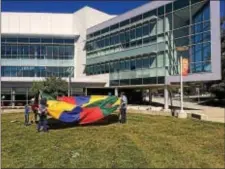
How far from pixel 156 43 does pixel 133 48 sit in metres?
3.88

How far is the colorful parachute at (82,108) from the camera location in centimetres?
1809

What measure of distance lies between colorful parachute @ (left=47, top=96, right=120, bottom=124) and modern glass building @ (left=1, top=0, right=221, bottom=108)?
1405 cm

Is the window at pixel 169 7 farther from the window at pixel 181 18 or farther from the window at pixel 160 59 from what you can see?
the window at pixel 160 59

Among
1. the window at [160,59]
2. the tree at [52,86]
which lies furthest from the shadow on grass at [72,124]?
the tree at [52,86]

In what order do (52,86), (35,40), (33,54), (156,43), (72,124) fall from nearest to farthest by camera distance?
(72,124) → (156,43) → (52,86) → (33,54) → (35,40)

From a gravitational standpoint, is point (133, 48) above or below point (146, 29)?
below

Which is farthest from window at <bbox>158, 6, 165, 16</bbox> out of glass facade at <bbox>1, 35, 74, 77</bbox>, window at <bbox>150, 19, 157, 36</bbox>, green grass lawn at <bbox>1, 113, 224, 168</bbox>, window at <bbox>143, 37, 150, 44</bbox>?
glass facade at <bbox>1, 35, 74, 77</bbox>

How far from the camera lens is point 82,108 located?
18.7 meters

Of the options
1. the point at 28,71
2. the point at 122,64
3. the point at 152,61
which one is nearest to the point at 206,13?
the point at 152,61

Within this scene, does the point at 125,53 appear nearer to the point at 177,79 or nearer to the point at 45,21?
the point at 177,79

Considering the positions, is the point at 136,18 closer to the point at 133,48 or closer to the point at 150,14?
the point at 150,14

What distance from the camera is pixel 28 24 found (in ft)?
185

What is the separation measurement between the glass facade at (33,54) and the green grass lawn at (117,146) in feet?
114

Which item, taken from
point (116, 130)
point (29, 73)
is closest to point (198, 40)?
point (116, 130)
